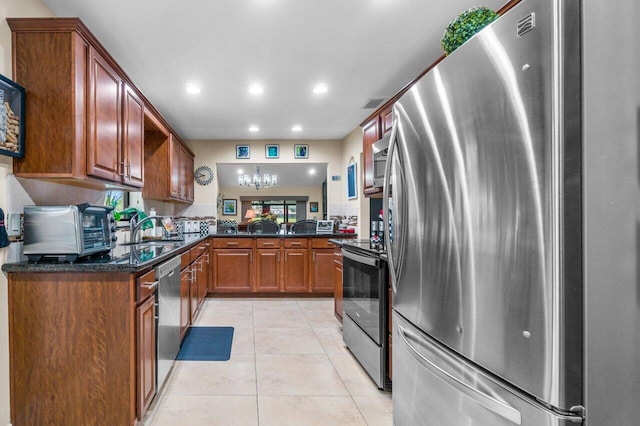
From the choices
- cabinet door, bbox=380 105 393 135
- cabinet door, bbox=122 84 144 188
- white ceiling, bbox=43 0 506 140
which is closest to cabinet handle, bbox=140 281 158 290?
cabinet door, bbox=122 84 144 188

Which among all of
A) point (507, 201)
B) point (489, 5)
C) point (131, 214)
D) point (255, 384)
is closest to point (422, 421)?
point (507, 201)

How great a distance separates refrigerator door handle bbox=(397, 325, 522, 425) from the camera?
866mm

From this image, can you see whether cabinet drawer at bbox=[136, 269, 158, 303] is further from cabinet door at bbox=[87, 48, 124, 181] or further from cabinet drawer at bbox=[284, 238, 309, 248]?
cabinet drawer at bbox=[284, 238, 309, 248]

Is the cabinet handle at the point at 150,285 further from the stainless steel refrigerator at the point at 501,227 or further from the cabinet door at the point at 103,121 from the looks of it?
the stainless steel refrigerator at the point at 501,227

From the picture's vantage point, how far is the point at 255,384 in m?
2.35

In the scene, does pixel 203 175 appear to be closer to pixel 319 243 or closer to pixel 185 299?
pixel 319 243

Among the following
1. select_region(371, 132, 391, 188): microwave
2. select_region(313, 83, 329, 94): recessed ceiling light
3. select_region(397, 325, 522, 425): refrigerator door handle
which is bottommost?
select_region(397, 325, 522, 425): refrigerator door handle

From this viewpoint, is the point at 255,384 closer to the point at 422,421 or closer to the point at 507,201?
the point at 422,421

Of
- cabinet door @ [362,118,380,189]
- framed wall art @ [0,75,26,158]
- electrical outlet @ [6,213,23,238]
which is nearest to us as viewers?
framed wall art @ [0,75,26,158]

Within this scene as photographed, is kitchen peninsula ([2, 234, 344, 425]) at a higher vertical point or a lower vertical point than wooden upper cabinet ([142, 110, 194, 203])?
lower

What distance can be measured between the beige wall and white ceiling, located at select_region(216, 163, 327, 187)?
19.4 feet

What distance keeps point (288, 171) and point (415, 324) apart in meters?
7.52

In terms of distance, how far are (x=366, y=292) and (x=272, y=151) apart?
367 centimetres

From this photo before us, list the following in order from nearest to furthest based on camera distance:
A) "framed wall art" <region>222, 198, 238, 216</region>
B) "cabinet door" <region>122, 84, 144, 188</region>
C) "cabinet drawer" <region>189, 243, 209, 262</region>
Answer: "cabinet door" <region>122, 84, 144, 188</region> → "cabinet drawer" <region>189, 243, 209, 262</region> → "framed wall art" <region>222, 198, 238, 216</region>
